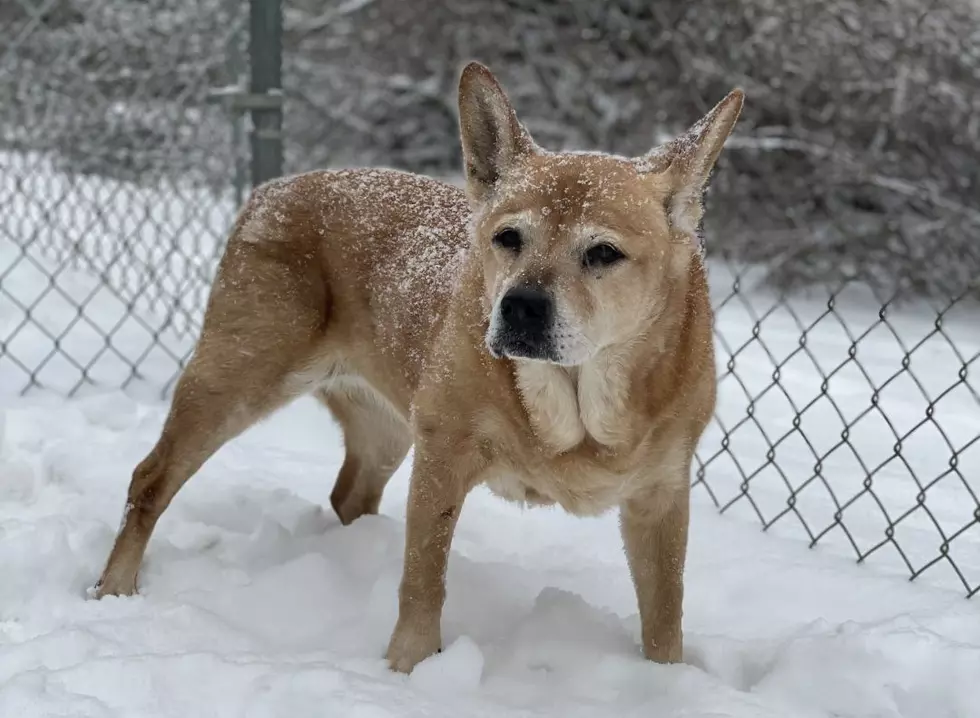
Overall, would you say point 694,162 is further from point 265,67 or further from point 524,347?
point 265,67

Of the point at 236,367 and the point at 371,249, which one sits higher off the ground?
the point at 371,249

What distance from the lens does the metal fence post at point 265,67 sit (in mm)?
4141

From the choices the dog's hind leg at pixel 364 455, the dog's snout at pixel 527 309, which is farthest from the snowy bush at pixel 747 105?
the dog's snout at pixel 527 309

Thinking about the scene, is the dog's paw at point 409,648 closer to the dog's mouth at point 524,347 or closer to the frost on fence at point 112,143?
the dog's mouth at point 524,347

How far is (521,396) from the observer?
2270mm

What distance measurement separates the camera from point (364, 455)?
3.27 meters

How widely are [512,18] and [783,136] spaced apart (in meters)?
3.18

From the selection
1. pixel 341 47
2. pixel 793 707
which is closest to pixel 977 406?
pixel 793 707

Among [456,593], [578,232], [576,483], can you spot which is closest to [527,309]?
[578,232]

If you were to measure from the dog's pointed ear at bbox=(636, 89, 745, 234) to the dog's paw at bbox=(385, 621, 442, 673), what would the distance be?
1.17 metres

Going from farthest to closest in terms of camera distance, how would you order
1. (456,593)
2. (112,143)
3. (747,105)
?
1. (747,105)
2. (112,143)
3. (456,593)

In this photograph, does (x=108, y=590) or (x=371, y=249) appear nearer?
(x=108, y=590)

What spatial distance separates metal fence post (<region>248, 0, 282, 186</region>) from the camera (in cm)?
414

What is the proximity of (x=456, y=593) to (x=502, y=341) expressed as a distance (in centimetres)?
99
